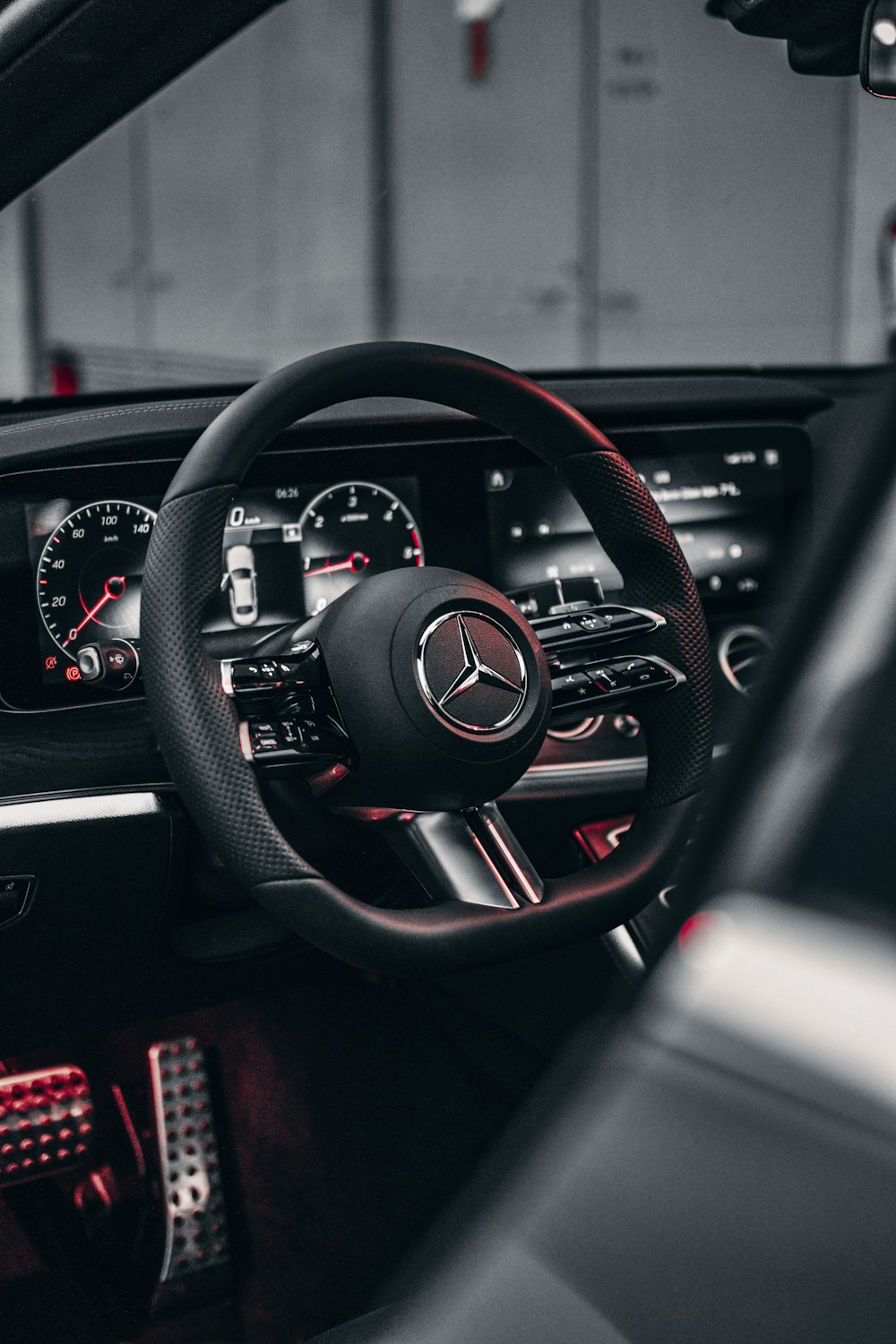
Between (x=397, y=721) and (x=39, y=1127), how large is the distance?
0.94 meters

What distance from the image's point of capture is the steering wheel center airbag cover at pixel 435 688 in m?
1.30

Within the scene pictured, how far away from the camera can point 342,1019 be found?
1995 millimetres

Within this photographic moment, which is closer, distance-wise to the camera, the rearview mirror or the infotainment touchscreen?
the rearview mirror

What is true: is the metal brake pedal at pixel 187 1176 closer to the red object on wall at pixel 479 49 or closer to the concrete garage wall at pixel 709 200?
the concrete garage wall at pixel 709 200

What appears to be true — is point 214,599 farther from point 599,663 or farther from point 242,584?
point 599,663

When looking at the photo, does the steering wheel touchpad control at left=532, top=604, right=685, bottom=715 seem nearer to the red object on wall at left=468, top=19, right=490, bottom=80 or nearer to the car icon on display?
the car icon on display

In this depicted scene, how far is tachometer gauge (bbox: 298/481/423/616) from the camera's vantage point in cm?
178

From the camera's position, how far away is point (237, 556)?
174 cm

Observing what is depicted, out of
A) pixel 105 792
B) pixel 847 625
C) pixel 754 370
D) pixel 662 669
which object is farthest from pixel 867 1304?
pixel 754 370

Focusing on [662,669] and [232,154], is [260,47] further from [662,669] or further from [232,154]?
[662,669]

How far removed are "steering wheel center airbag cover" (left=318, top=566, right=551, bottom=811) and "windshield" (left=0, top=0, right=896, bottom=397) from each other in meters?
5.70

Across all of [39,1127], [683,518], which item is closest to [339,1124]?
[39,1127]

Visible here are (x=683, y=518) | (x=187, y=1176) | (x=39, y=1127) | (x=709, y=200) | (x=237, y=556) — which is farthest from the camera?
(x=709, y=200)

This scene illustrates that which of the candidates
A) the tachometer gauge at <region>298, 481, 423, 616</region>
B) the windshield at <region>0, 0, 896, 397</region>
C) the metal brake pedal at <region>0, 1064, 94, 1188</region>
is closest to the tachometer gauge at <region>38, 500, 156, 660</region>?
the tachometer gauge at <region>298, 481, 423, 616</region>
